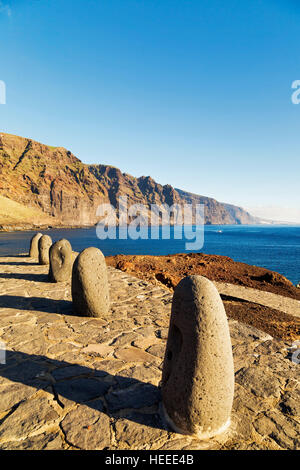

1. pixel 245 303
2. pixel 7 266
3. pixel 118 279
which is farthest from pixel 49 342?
pixel 7 266

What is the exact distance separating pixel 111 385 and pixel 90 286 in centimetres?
274

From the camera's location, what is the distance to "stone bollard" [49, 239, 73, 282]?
890 cm

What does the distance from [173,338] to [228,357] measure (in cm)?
64

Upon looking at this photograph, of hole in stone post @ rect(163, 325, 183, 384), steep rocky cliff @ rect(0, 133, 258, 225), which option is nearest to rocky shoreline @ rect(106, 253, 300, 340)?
Answer: hole in stone post @ rect(163, 325, 183, 384)

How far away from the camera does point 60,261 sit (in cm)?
899

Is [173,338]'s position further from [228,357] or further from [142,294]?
[142,294]

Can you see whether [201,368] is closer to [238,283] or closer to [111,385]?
[111,385]

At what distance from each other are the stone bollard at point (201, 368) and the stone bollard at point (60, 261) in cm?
723

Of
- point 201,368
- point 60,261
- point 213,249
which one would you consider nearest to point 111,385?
point 201,368

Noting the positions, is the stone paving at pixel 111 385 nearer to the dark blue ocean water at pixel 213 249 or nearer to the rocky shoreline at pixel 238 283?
the rocky shoreline at pixel 238 283

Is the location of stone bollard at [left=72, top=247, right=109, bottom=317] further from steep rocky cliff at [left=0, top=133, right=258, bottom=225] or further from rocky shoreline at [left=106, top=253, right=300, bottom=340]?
steep rocky cliff at [left=0, top=133, right=258, bottom=225]

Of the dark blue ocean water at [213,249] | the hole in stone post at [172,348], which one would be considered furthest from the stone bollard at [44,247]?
the dark blue ocean water at [213,249]

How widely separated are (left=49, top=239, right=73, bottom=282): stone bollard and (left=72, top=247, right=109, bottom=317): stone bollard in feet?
10.8
